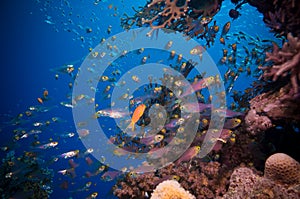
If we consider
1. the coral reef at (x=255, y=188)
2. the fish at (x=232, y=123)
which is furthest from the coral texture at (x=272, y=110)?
the coral reef at (x=255, y=188)

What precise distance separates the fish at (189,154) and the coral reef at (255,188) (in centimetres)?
100

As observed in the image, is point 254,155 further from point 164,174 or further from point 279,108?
point 164,174

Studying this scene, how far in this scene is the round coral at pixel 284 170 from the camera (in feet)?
10.7

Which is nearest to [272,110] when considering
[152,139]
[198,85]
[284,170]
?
[284,170]

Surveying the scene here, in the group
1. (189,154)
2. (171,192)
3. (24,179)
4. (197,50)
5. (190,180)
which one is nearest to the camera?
(171,192)

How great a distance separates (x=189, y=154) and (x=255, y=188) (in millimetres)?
1840

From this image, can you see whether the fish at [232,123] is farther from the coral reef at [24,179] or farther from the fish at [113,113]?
the coral reef at [24,179]

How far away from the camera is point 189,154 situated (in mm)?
4945

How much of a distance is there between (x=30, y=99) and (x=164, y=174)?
313 feet

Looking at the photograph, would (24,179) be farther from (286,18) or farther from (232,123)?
(286,18)

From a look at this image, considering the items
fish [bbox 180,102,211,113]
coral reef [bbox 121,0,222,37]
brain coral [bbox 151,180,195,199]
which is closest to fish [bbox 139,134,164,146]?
fish [bbox 180,102,211,113]

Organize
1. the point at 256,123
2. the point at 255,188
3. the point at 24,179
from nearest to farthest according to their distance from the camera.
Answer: the point at 255,188 < the point at 256,123 < the point at 24,179

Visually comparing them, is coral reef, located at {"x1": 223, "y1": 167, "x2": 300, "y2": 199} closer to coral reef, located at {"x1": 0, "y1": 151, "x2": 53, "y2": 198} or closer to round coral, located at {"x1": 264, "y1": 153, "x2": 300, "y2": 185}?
round coral, located at {"x1": 264, "y1": 153, "x2": 300, "y2": 185}

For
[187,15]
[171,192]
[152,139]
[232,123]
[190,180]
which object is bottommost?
[171,192]
